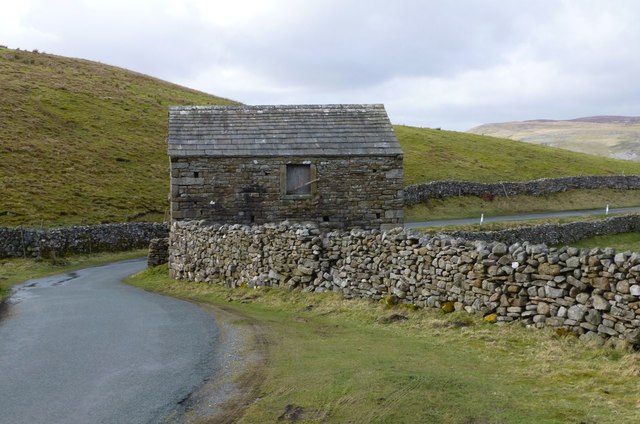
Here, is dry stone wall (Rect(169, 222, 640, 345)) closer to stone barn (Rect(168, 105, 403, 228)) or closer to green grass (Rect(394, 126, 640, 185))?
stone barn (Rect(168, 105, 403, 228))

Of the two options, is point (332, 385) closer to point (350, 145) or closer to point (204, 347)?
point (204, 347)

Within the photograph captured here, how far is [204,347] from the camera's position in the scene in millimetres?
11469

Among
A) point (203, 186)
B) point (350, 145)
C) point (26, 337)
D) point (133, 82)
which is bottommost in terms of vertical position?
point (26, 337)

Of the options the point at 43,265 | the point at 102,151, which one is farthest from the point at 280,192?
the point at 102,151

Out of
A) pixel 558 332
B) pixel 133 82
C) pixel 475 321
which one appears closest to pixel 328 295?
pixel 475 321

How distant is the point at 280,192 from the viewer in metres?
26.3

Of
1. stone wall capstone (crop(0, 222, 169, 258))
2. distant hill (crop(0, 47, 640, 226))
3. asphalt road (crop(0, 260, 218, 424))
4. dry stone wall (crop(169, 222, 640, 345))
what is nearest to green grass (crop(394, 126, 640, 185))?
distant hill (crop(0, 47, 640, 226))

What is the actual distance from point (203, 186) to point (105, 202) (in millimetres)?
21170

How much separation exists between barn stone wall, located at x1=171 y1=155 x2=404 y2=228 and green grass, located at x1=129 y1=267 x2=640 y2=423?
1310cm

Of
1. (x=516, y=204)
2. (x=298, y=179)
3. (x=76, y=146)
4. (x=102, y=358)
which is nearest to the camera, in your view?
(x=102, y=358)

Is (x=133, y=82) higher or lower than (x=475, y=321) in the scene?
higher

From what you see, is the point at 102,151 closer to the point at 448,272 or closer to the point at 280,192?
the point at 280,192

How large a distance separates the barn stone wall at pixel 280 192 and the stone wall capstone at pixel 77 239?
11.7 metres

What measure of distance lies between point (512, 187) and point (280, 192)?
32.7 metres
